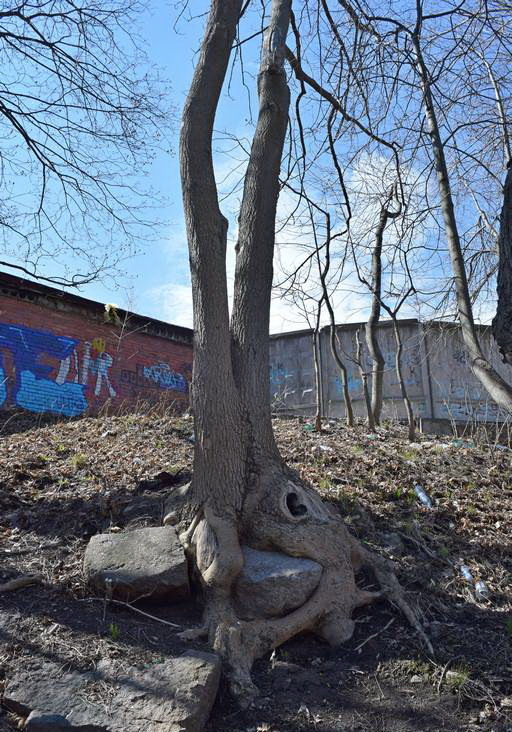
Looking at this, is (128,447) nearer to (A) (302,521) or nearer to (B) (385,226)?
(A) (302,521)

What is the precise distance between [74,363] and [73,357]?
0.53 feet

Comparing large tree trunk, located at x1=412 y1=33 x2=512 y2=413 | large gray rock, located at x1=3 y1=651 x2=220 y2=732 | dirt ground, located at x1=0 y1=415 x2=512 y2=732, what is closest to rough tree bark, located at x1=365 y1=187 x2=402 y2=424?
dirt ground, located at x1=0 y1=415 x2=512 y2=732

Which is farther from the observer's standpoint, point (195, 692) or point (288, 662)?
point (288, 662)

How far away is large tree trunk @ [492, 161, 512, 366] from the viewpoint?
159 inches

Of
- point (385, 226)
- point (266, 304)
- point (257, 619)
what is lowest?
point (257, 619)

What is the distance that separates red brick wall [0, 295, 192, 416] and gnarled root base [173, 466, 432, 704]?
10269 mm

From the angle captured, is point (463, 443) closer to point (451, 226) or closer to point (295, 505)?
point (451, 226)

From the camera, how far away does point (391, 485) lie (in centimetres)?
692

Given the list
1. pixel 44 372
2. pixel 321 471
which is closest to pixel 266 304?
pixel 321 471

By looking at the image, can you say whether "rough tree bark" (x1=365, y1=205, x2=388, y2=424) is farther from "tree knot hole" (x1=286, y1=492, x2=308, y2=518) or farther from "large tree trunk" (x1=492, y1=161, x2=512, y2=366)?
"large tree trunk" (x1=492, y1=161, x2=512, y2=366)

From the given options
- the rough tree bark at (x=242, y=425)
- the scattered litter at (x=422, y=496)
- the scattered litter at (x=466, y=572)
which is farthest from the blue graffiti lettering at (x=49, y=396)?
the scattered litter at (x=466, y=572)

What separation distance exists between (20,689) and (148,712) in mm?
761

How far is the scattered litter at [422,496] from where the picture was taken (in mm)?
6630

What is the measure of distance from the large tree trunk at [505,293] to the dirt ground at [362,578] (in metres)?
2.12
